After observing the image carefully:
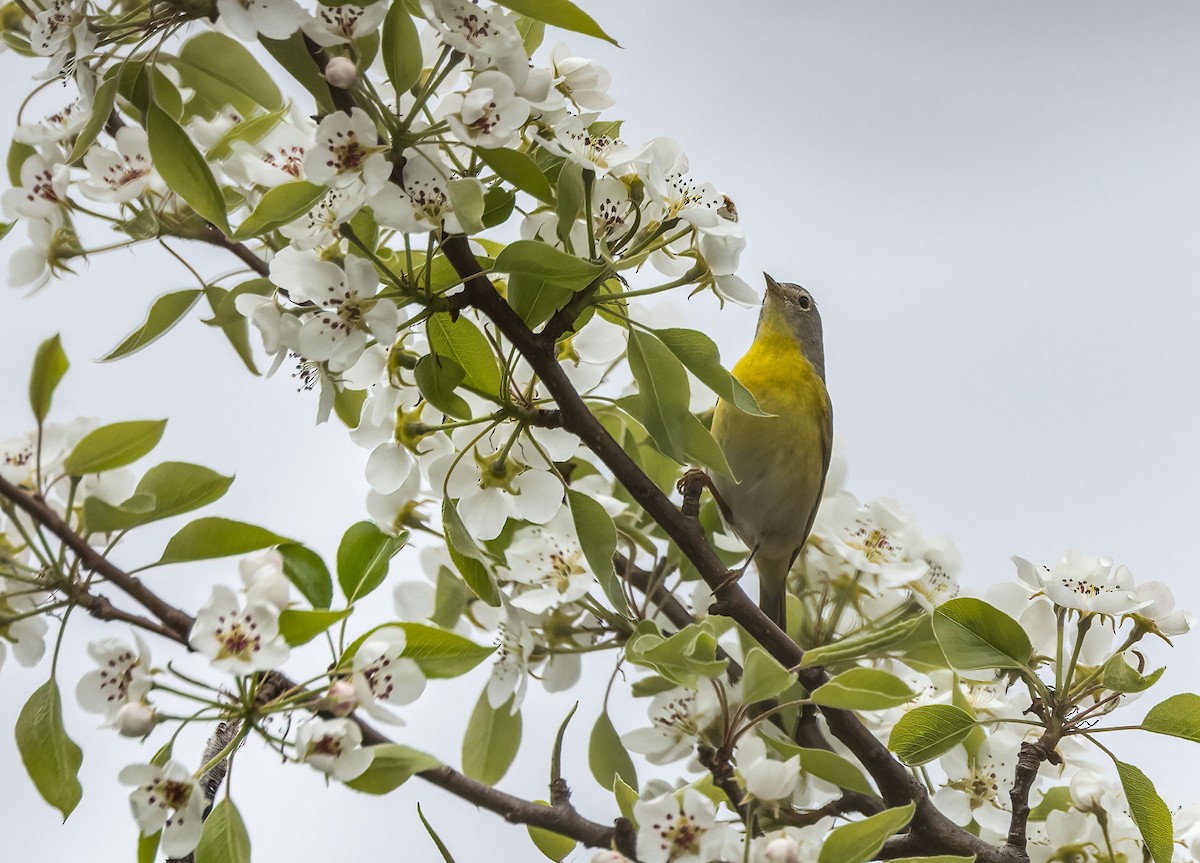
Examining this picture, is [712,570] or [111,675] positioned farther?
[712,570]

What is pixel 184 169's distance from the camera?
132cm

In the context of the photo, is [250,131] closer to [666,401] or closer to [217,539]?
[217,539]

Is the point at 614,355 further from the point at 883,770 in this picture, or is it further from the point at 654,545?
the point at 883,770

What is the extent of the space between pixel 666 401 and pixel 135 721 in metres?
0.72

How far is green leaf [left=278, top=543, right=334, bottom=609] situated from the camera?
4.55 feet

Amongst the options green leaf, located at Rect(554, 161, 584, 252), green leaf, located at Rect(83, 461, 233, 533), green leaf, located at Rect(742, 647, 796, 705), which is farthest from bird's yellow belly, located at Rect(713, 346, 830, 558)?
green leaf, located at Rect(83, 461, 233, 533)

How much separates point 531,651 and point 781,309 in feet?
A: 6.46

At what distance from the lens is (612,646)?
1728mm

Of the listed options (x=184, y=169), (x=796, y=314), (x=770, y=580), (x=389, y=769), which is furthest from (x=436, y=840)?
(x=796, y=314)

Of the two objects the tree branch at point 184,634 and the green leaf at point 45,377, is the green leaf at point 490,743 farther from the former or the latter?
the green leaf at point 45,377

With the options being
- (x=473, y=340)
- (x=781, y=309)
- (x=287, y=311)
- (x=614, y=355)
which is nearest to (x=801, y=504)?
(x=781, y=309)

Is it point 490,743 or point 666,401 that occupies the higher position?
point 666,401

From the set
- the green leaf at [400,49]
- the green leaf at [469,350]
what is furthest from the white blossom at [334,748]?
the green leaf at [400,49]

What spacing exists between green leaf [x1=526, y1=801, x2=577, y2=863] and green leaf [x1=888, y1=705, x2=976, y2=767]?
0.45m
